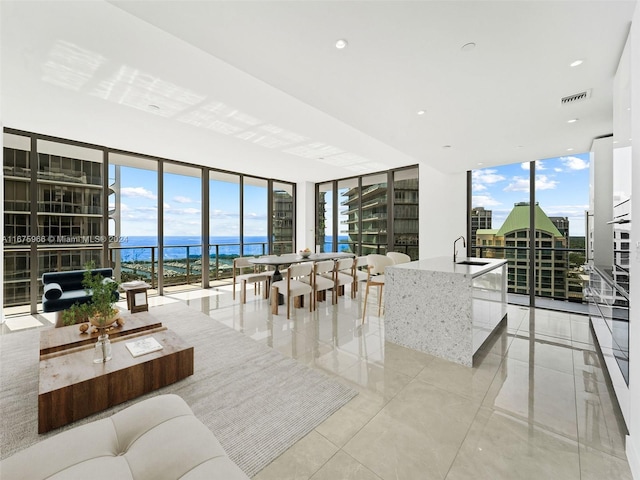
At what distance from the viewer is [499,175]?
17.3 ft

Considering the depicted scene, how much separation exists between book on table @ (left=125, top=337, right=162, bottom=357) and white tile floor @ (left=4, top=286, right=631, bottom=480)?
116 cm

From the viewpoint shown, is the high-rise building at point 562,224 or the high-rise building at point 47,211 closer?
the high-rise building at point 47,211

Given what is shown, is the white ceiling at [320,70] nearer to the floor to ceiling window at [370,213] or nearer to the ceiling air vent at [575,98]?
the ceiling air vent at [575,98]

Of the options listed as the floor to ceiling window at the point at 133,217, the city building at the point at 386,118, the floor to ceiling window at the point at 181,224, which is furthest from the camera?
the floor to ceiling window at the point at 181,224

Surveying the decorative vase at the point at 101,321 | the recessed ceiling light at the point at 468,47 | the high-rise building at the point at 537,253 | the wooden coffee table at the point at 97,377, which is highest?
the recessed ceiling light at the point at 468,47

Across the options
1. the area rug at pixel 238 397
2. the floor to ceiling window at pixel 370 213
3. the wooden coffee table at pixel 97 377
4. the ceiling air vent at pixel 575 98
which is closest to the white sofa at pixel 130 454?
the area rug at pixel 238 397

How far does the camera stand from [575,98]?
2.64 metres

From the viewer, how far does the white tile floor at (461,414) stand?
60.1 inches

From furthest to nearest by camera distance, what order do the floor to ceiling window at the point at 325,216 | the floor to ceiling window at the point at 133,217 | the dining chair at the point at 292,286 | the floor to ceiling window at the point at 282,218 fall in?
1. the floor to ceiling window at the point at 325,216
2. the floor to ceiling window at the point at 282,218
3. the floor to ceiling window at the point at 133,217
4. the dining chair at the point at 292,286

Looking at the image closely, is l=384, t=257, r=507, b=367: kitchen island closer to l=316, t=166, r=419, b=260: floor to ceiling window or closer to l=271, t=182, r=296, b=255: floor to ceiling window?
l=316, t=166, r=419, b=260: floor to ceiling window

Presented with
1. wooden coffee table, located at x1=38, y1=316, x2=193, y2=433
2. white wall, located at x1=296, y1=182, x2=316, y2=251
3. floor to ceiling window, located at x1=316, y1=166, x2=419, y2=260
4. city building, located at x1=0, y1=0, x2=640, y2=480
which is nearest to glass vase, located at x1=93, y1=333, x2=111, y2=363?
wooden coffee table, located at x1=38, y1=316, x2=193, y2=433

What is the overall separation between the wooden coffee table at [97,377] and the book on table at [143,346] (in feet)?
0.13

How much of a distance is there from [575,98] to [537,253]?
3193 millimetres

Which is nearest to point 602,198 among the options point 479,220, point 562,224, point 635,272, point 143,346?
point 562,224
